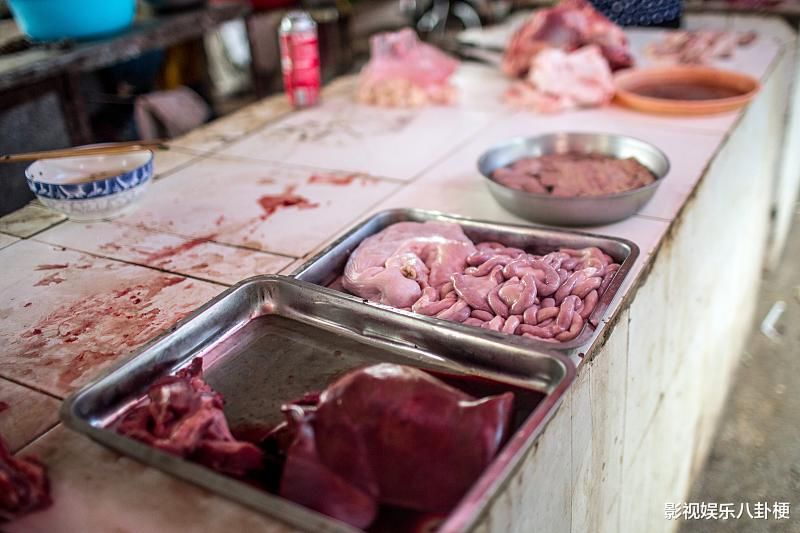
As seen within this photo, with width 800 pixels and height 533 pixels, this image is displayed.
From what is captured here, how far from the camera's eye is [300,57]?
3039 millimetres

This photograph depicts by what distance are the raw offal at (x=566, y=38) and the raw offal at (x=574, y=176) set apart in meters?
1.23

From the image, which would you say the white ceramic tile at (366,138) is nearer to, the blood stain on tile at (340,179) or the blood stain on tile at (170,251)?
the blood stain on tile at (340,179)

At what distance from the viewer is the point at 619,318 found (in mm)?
1516

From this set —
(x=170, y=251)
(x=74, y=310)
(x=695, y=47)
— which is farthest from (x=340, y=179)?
(x=695, y=47)

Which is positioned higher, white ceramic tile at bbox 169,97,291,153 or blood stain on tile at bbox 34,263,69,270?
blood stain on tile at bbox 34,263,69,270

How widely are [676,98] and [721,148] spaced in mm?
553

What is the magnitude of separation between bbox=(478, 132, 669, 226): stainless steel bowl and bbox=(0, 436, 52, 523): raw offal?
1.28 meters

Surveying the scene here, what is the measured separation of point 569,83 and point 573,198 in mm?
1302

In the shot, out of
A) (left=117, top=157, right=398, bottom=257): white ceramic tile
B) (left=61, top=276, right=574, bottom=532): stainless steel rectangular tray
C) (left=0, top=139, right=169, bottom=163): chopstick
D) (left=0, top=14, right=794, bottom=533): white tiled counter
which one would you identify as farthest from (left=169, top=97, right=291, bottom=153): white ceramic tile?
(left=61, top=276, right=574, bottom=532): stainless steel rectangular tray

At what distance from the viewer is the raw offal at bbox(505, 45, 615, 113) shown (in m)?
2.91

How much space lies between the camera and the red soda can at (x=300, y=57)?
115 inches

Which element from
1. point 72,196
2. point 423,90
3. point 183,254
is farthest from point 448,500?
point 423,90

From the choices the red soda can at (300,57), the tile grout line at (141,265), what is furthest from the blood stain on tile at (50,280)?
the red soda can at (300,57)

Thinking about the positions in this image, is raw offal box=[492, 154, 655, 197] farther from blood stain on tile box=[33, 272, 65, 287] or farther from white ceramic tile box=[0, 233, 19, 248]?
white ceramic tile box=[0, 233, 19, 248]
